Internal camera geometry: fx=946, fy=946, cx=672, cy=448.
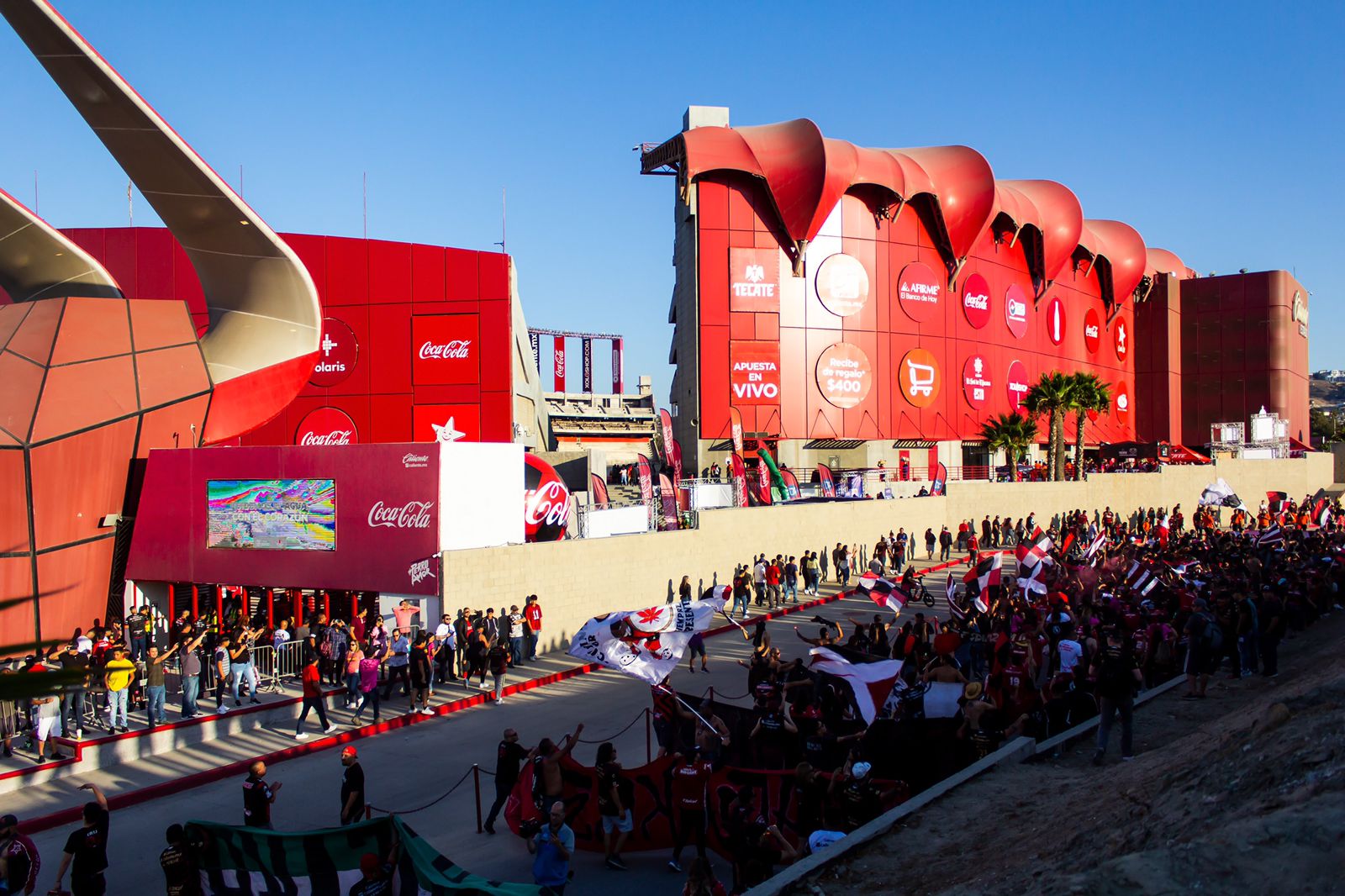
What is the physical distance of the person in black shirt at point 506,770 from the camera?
10523 mm

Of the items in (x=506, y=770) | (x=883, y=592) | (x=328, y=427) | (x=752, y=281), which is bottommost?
(x=506, y=770)

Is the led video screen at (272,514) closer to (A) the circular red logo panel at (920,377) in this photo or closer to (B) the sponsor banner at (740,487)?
(B) the sponsor banner at (740,487)

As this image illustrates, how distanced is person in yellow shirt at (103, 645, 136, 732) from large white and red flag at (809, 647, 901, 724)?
10.6 m

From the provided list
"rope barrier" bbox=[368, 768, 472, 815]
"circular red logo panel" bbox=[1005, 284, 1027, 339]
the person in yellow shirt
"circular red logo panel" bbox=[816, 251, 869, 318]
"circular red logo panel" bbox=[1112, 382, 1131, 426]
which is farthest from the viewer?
"circular red logo panel" bbox=[1112, 382, 1131, 426]

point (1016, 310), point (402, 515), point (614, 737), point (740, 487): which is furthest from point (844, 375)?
point (614, 737)

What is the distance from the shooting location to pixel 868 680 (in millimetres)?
10922

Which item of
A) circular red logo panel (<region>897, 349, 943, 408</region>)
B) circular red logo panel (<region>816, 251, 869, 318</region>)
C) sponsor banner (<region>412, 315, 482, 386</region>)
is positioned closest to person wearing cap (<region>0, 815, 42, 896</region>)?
sponsor banner (<region>412, 315, 482, 386</region>)

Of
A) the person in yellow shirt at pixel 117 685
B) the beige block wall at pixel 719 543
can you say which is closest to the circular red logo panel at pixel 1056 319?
the beige block wall at pixel 719 543

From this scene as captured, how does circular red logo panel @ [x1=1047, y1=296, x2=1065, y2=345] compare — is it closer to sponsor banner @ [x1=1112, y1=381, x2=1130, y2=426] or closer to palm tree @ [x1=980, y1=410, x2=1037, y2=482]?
sponsor banner @ [x1=1112, y1=381, x2=1130, y2=426]

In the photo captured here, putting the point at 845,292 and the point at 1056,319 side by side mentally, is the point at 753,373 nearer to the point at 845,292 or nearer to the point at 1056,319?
the point at 845,292

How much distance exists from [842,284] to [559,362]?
40271 millimetres

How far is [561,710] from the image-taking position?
642 inches

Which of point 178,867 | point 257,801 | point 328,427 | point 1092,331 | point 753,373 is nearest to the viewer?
point 178,867

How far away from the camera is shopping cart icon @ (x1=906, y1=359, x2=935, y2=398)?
51625mm
